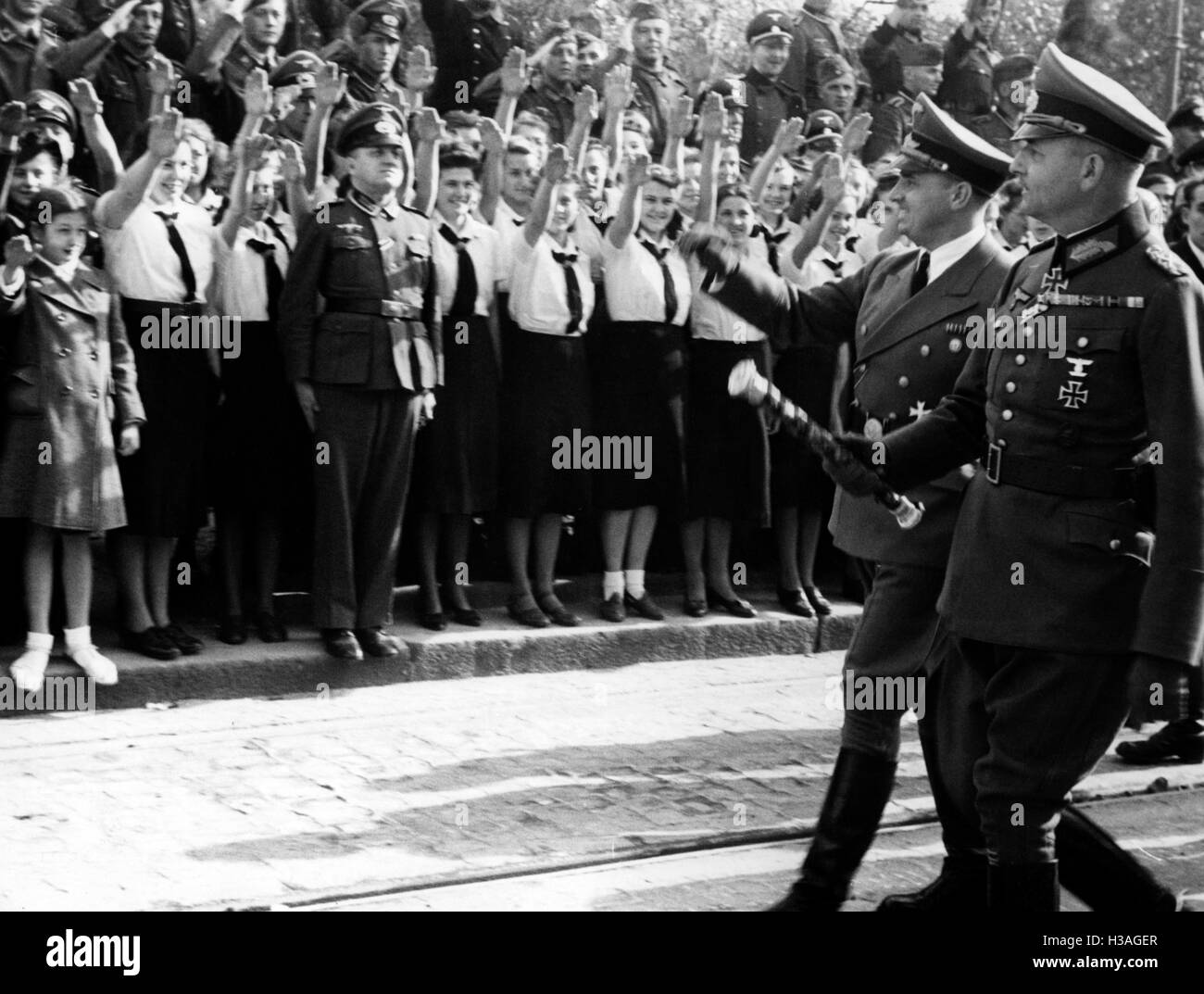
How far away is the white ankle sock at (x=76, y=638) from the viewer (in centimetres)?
722

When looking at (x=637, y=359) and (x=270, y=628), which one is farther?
(x=637, y=359)

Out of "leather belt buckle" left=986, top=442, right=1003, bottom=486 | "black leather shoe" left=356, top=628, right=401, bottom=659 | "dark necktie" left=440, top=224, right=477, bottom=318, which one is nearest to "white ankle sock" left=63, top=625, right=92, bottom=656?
"black leather shoe" left=356, top=628, right=401, bottom=659

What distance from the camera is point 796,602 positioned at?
373 inches

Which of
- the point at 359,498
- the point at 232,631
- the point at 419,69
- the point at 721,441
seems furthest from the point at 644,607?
the point at 419,69

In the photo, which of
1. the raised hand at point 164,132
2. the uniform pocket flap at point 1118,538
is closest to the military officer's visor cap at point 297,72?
the raised hand at point 164,132

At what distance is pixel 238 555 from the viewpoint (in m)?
7.94

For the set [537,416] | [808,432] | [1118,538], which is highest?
[537,416]

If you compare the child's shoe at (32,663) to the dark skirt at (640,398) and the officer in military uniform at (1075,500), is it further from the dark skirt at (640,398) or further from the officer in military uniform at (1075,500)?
the officer in military uniform at (1075,500)

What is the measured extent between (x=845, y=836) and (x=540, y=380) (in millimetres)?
3918

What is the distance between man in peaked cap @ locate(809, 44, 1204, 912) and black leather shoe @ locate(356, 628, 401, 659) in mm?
3868

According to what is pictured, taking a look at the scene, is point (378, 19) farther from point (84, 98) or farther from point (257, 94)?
point (84, 98)

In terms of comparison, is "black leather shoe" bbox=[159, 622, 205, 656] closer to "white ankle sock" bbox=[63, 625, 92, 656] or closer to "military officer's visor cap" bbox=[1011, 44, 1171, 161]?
"white ankle sock" bbox=[63, 625, 92, 656]

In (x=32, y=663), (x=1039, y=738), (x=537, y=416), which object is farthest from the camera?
(x=537, y=416)

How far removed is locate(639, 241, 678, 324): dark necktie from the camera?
29.1 ft
